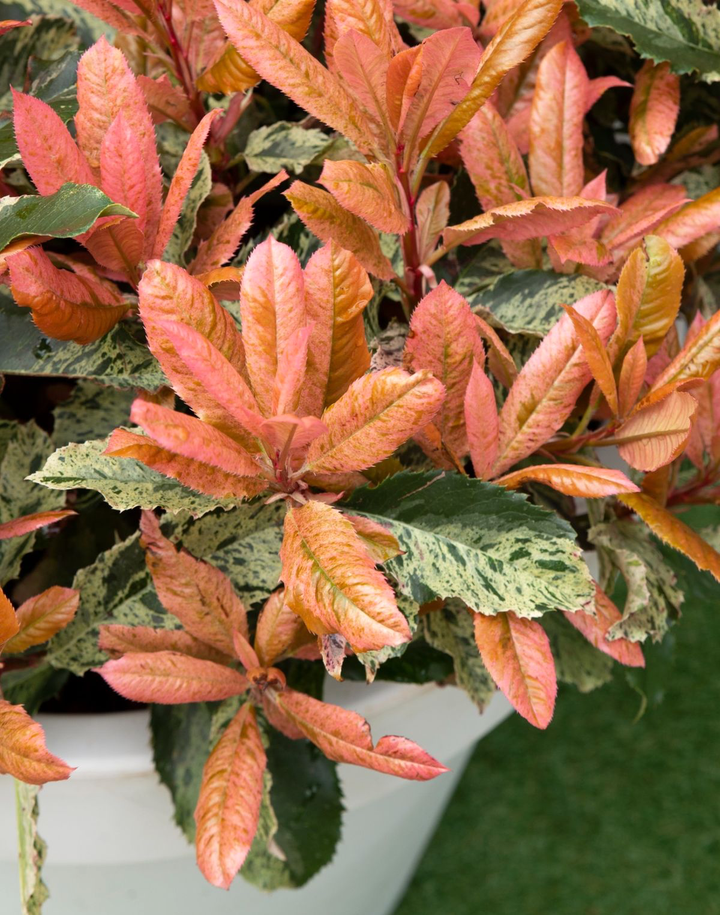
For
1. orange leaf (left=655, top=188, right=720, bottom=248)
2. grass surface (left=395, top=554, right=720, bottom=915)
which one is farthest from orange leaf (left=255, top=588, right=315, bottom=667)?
grass surface (left=395, top=554, right=720, bottom=915)

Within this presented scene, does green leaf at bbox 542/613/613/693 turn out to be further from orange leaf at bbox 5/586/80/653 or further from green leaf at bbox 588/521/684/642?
orange leaf at bbox 5/586/80/653

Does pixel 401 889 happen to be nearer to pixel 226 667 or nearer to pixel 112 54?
pixel 226 667

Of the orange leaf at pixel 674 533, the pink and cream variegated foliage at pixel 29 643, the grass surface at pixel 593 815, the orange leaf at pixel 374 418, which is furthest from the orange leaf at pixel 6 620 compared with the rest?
the grass surface at pixel 593 815

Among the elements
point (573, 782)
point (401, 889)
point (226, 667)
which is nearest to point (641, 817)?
point (573, 782)

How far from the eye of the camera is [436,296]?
29cm

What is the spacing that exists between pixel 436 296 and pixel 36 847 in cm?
25

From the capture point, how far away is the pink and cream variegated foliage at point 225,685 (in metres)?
0.30

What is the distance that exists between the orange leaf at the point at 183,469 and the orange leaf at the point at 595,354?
111 millimetres

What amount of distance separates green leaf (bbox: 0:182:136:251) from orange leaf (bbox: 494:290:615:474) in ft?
0.47

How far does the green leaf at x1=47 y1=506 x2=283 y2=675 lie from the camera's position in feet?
1.12

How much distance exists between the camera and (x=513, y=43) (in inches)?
11.1

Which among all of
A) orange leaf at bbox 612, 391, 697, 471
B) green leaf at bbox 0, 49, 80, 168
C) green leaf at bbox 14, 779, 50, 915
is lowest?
green leaf at bbox 14, 779, 50, 915

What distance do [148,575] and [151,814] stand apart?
0.44ft

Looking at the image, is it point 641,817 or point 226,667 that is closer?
point 226,667
